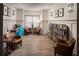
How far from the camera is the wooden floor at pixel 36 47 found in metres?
2.21

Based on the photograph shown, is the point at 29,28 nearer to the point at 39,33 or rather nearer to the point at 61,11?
the point at 39,33

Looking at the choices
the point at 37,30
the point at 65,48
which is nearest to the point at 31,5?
the point at 37,30

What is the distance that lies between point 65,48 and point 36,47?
0.51m

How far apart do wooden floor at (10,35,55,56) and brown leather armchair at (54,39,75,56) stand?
0.09 m

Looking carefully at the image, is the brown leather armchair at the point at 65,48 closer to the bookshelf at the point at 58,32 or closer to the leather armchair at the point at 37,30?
the bookshelf at the point at 58,32

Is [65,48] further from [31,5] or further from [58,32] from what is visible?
[31,5]

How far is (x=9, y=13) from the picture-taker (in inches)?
86.7

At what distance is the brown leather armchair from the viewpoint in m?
2.16

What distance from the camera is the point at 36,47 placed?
2.25 m

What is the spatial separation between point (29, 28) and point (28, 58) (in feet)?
1.75

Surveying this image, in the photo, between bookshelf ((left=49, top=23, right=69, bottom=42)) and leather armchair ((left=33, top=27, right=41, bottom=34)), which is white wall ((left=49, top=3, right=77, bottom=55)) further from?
leather armchair ((left=33, top=27, right=41, bottom=34))

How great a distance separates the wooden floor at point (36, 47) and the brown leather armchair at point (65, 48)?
9 cm

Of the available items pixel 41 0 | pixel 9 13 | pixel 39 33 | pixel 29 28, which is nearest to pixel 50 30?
pixel 39 33

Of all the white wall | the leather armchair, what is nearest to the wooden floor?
the leather armchair
